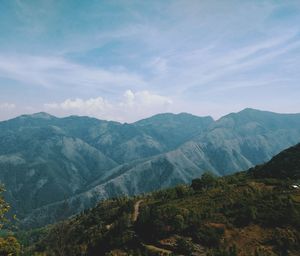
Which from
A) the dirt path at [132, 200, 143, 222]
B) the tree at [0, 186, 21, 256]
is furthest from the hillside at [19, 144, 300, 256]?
the tree at [0, 186, 21, 256]

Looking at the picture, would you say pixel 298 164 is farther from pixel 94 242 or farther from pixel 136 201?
pixel 94 242

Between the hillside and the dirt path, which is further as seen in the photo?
the dirt path

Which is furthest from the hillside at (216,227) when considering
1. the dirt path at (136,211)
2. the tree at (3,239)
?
the tree at (3,239)

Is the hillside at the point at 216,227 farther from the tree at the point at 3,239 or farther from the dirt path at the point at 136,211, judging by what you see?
the tree at the point at 3,239

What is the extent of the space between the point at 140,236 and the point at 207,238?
24.0 m

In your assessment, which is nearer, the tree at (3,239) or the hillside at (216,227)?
the tree at (3,239)

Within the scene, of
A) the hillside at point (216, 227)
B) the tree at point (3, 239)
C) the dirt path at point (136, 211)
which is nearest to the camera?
the tree at point (3, 239)

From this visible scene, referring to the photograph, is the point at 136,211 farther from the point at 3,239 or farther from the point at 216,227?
the point at 3,239

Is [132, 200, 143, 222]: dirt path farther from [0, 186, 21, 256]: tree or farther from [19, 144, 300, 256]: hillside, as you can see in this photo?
[0, 186, 21, 256]: tree

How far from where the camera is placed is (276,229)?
327 feet

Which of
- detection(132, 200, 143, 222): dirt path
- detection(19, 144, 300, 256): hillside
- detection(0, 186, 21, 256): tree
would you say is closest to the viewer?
detection(0, 186, 21, 256): tree

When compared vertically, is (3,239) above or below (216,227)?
above

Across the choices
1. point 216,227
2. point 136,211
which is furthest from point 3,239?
point 136,211

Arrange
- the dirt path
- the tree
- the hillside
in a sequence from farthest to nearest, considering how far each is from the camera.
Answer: the dirt path
the hillside
the tree
